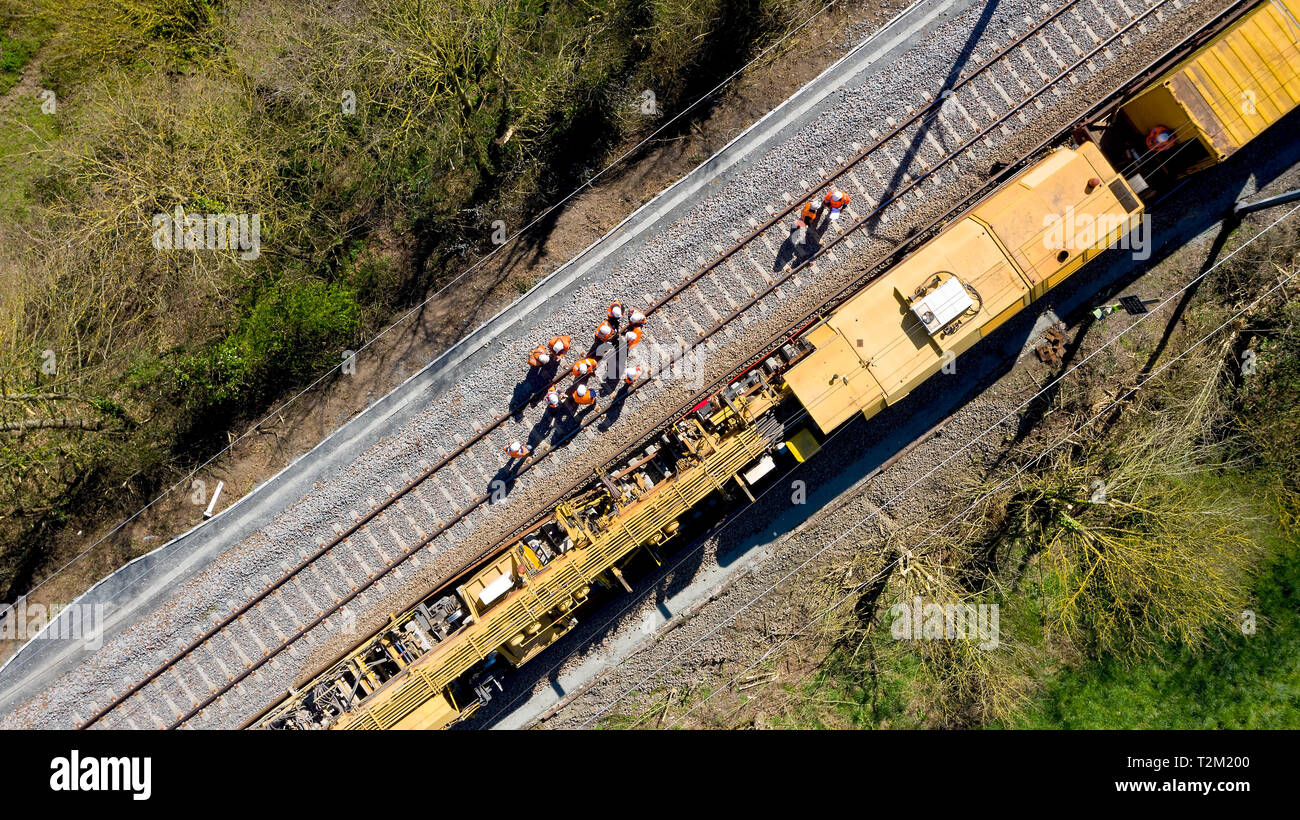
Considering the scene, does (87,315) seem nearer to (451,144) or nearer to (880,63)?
(451,144)

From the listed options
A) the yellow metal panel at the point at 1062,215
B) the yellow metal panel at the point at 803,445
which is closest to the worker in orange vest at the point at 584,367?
the yellow metal panel at the point at 803,445

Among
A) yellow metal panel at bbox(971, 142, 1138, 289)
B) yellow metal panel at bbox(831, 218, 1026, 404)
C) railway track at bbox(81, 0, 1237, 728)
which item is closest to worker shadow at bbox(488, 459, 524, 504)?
railway track at bbox(81, 0, 1237, 728)

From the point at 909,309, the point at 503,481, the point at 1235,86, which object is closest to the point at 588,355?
the point at 503,481

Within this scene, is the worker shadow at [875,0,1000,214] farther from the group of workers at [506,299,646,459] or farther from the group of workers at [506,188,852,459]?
the group of workers at [506,299,646,459]

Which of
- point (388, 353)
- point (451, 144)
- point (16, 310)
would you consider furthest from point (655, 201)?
point (16, 310)

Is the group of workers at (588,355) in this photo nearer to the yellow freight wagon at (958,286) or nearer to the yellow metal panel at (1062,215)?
the yellow freight wagon at (958,286)

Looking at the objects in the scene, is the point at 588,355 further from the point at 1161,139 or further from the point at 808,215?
the point at 1161,139
